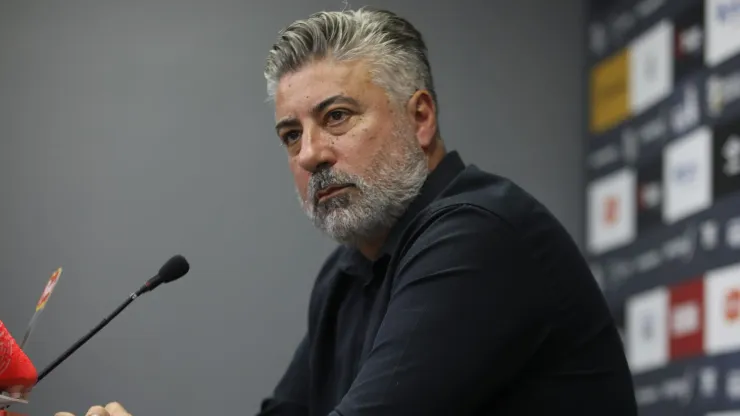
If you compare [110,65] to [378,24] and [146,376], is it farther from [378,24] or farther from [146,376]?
[378,24]

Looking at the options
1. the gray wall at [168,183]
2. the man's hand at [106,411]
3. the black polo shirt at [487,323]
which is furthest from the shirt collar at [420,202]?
the gray wall at [168,183]

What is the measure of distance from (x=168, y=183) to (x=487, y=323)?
251cm

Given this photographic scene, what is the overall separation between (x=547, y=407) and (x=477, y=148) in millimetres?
2554

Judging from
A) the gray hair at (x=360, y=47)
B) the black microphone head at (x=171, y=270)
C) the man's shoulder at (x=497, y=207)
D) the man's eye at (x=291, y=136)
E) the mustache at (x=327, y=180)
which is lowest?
the black microphone head at (x=171, y=270)

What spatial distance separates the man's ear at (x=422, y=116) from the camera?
5.58ft

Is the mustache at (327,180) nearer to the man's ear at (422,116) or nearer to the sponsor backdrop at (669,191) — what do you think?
the man's ear at (422,116)

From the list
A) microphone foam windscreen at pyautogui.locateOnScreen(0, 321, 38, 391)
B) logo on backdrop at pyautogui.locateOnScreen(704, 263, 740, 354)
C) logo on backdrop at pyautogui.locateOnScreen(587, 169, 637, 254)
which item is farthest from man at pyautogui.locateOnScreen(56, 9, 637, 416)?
logo on backdrop at pyautogui.locateOnScreen(587, 169, 637, 254)

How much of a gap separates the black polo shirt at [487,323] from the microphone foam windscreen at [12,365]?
0.36 metres

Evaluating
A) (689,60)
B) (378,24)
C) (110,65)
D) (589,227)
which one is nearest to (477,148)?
(589,227)

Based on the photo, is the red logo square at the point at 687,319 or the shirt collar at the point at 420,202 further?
the red logo square at the point at 687,319

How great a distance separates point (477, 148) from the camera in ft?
12.7

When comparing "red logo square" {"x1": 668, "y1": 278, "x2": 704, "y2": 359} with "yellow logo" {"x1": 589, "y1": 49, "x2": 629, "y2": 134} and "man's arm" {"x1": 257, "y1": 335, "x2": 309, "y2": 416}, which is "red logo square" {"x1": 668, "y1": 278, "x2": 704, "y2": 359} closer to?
"yellow logo" {"x1": 589, "y1": 49, "x2": 629, "y2": 134}

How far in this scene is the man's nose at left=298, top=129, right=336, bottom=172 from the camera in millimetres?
1604

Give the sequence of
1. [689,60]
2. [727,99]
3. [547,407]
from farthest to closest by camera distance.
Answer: [689,60] → [727,99] → [547,407]
